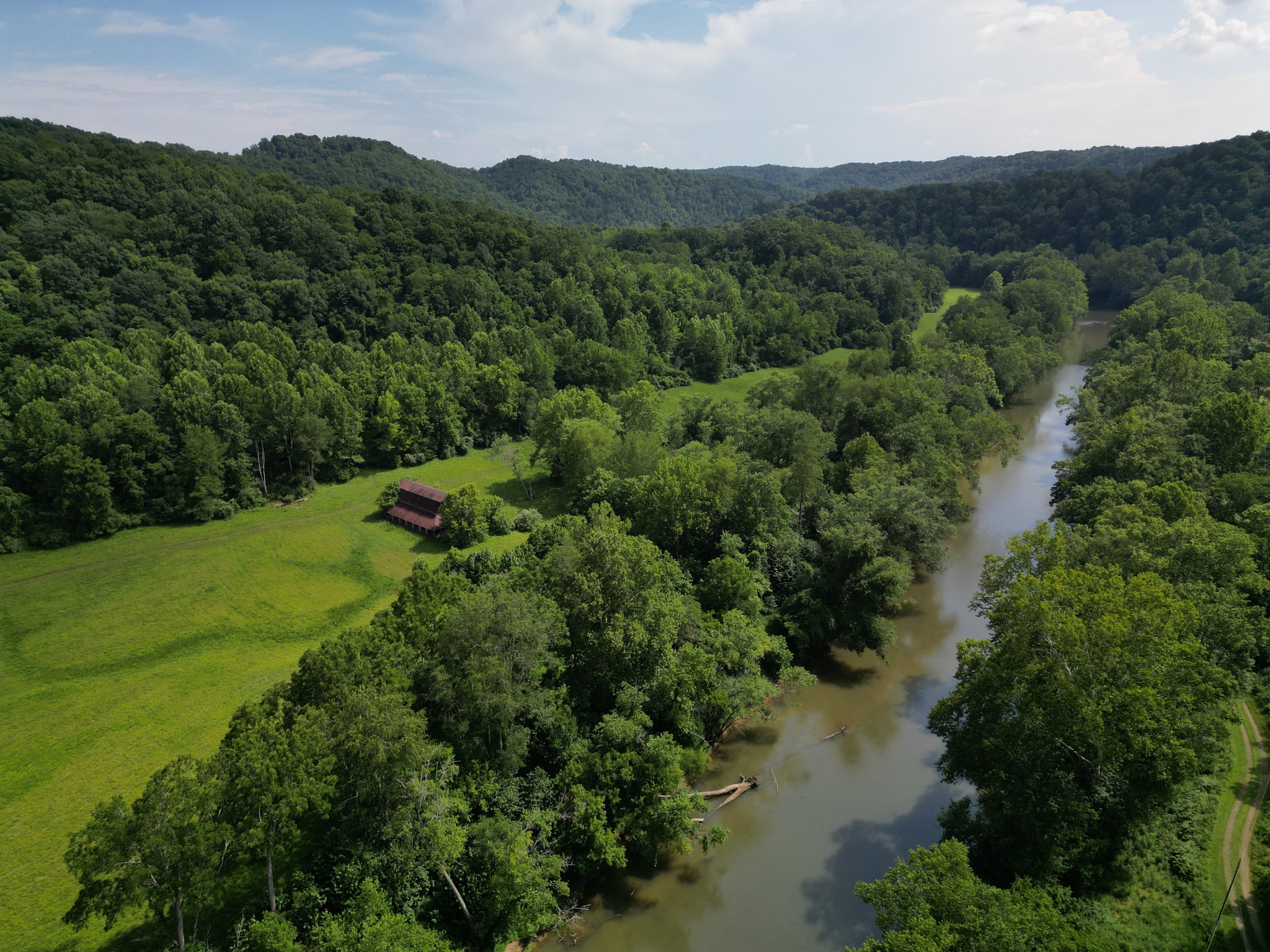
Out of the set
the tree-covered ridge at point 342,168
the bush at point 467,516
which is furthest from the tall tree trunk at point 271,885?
the tree-covered ridge at point 342,168

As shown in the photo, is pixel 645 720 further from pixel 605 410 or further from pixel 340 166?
pixel 340 166

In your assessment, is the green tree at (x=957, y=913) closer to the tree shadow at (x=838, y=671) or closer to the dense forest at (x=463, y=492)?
the dense forest at (x=463, y=492)

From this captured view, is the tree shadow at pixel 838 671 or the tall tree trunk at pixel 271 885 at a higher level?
the tall tree trunk at pixel 271 885

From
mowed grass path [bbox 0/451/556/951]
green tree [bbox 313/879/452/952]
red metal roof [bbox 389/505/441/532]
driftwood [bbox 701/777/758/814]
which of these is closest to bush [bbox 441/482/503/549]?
red metal roof [bbox 389/505/441/532]

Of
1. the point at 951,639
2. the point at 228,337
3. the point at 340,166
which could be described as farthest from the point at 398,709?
the point at 340,166

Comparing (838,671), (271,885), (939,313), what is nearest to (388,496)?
(838,671)

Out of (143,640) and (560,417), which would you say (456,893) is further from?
(560,417)
